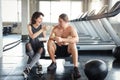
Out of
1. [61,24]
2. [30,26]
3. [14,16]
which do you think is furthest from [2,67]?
[14,16]

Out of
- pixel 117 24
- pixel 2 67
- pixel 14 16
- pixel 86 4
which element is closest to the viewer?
pixel 2 67

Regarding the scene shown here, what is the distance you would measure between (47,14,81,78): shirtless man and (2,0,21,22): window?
30.6ft

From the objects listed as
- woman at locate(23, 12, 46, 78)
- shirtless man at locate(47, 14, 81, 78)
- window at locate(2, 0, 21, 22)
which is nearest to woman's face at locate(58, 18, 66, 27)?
shirtless man at locate(47, 14, 81, 78)

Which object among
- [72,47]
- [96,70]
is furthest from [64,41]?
[96,70]

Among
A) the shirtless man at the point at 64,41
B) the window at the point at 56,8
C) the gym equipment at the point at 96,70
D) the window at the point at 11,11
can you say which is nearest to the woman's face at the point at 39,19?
the shirtless man at the point at 64,41

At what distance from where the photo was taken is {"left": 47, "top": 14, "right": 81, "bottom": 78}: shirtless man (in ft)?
11.3

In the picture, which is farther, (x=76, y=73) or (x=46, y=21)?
(x=46, y=21)

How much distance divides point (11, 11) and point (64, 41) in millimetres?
9860

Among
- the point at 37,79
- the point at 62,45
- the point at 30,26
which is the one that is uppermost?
the point at 30,26

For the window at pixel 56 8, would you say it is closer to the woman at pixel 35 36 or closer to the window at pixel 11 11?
the window at pixel 11 11

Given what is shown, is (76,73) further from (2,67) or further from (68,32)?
(2,67)

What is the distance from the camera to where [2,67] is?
13.1ft

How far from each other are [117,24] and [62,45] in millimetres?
5357

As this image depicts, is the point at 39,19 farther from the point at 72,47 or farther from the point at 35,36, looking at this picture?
the point at 72,47
